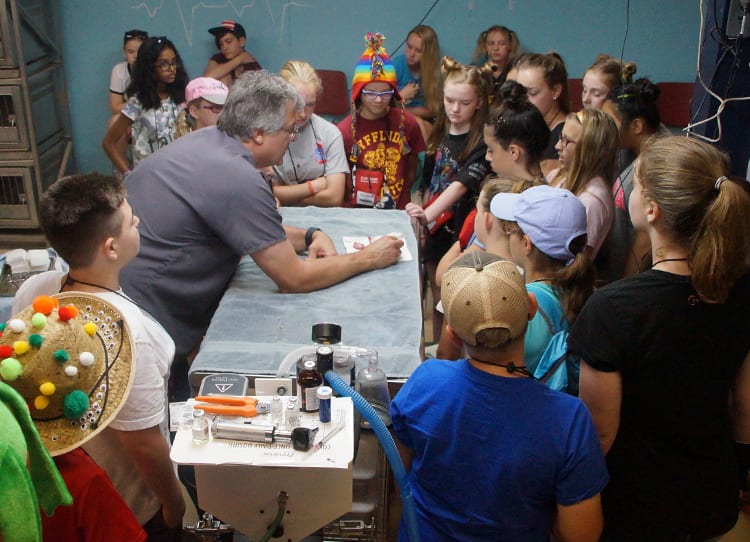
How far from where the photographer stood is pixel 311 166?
314 centimetres

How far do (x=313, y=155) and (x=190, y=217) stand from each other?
120 centimetres

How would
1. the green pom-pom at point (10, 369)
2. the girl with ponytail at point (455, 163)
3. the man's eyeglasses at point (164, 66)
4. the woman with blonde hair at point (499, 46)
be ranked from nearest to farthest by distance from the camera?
the green pom-pom at point (10, 369) < the girl with ponytail at point (455, 163) < the man's eyeglasses at point (164, 66) < the woman with blonde hair at point (499, 46)

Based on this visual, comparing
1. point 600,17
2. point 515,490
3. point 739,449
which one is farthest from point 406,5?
point 515,490

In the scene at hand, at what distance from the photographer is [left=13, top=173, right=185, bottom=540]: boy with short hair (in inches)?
54.9

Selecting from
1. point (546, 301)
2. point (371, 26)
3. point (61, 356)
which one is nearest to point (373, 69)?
point (546, 301)

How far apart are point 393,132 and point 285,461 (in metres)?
2.31

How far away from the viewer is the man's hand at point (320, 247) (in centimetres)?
240

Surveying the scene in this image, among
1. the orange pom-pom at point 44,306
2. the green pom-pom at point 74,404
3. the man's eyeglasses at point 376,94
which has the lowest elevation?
the green pom-pom at point 74,404

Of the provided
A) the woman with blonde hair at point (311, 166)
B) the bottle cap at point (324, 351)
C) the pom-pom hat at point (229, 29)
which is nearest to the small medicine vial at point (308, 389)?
the bottle cap at point (324, 351)

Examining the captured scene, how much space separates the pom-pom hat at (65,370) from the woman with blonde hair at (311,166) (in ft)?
6.48

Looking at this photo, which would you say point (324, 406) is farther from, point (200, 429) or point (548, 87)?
point (548, 87)

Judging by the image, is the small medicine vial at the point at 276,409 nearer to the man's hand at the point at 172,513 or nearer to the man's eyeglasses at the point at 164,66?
the man's hand at the point at 172,513

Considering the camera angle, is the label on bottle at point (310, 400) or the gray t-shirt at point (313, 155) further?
the gray t-shirt at point (313, 155)

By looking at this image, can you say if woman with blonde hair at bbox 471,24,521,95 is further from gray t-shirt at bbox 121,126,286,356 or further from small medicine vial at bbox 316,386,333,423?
small medicine vial at bbox 316,386,333,423
